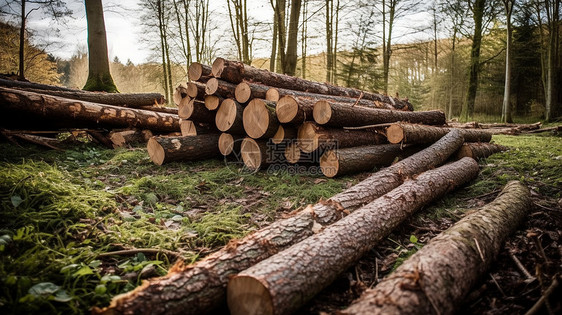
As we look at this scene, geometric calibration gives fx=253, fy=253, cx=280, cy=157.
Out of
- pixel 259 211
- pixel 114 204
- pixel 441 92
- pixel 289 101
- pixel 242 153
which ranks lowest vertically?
pixel 259 211

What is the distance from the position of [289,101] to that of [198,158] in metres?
2.08

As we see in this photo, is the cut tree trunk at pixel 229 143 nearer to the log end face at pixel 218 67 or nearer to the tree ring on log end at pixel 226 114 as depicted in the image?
the tree ring on log end at pixel 226 114

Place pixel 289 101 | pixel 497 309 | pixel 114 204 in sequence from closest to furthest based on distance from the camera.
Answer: pixel 497 309
pixel 114 204
pixel 289 101

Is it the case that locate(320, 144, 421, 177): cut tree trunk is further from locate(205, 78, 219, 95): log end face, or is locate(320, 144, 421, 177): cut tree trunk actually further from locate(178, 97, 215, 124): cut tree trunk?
locate(178, 97, 215, 124): cut tree trunk

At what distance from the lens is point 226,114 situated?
4477 millimetres

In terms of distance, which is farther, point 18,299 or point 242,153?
point 242,153

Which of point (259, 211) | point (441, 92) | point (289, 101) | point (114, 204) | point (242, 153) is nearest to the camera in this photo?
point (114, 204)

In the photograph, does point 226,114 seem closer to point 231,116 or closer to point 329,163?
point 231,116

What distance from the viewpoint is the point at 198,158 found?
188 inches

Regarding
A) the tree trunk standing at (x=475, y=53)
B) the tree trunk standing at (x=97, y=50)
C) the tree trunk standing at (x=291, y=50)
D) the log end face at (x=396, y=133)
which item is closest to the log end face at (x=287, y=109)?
the log end face at (x=396, y=133)

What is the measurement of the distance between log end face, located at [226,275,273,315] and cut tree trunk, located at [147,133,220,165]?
3387mm

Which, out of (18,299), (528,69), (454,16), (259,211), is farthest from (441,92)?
(18,299)

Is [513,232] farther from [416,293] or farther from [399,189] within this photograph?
[416,293]

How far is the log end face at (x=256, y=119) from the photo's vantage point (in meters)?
4.05
